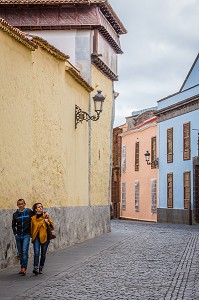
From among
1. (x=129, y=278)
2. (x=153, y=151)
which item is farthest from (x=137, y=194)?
(x=129, y=278)

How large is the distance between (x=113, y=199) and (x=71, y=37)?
97.2 ft

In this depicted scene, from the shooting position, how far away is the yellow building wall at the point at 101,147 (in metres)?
22.5

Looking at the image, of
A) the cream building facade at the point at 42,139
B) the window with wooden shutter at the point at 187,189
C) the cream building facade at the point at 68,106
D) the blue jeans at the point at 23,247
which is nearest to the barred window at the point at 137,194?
the window with wooden shutter at the point at 187,189

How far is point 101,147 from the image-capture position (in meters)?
24.0

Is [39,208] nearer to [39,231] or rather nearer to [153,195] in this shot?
[39,231]

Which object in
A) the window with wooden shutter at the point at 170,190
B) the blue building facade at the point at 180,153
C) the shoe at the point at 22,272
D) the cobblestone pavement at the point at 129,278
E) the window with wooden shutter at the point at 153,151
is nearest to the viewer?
the cobblestone pavement at the point at 129,278

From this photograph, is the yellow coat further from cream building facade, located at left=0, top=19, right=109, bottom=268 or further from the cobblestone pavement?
cream building facade, located at left=0, top=19, right=109, bottom=268

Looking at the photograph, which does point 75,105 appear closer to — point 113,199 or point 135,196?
point 135,196

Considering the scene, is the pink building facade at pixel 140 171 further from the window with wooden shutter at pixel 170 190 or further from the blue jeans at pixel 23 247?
the blue jeans at pixel 23 247

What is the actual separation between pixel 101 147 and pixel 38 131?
30.5ft

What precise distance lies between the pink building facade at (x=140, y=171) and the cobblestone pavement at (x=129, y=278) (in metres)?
25.1

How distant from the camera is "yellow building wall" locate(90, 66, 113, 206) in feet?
73.7

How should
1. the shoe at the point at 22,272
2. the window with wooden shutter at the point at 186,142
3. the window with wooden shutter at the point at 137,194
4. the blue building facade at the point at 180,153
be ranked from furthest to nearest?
the window with wooden shutter at the point at 137,194
the window with wooden shutter at the point at 186,142
the blue building facade at the point at 180,153
the shoe at the point at 22,272

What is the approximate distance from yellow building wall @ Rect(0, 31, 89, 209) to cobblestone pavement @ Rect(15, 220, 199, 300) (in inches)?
77.8
